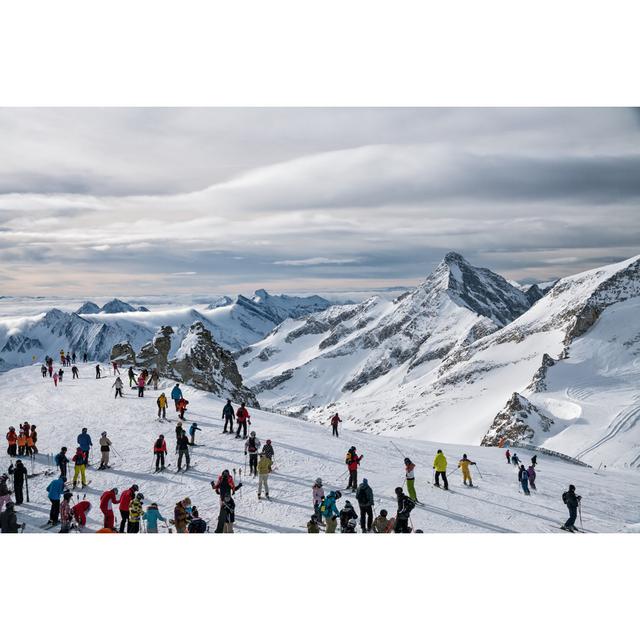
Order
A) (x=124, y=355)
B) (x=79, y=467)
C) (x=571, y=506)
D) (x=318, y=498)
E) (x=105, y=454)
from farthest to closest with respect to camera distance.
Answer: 1. (x=124, y=355)
2. (x=105, y=454)
3. (x=79, y=467)
4. (x=571, y=506)
5. (x=318, y=498)

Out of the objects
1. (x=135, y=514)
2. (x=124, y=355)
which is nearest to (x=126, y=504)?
(x=135, y=514)

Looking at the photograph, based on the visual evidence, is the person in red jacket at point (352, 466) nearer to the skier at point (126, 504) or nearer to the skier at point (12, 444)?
the skier at point (126, 504)

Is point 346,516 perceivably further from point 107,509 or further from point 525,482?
point 525,482

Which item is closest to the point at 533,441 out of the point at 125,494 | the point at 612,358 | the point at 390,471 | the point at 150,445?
the point at 612,358

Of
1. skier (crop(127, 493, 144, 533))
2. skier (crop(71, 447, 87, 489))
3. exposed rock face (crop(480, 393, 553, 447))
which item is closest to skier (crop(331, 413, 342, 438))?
skier (crop(71, 447, 87, 489))

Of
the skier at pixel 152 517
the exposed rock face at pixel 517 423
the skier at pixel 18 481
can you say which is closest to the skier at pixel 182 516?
the skier at pixel 152 517
